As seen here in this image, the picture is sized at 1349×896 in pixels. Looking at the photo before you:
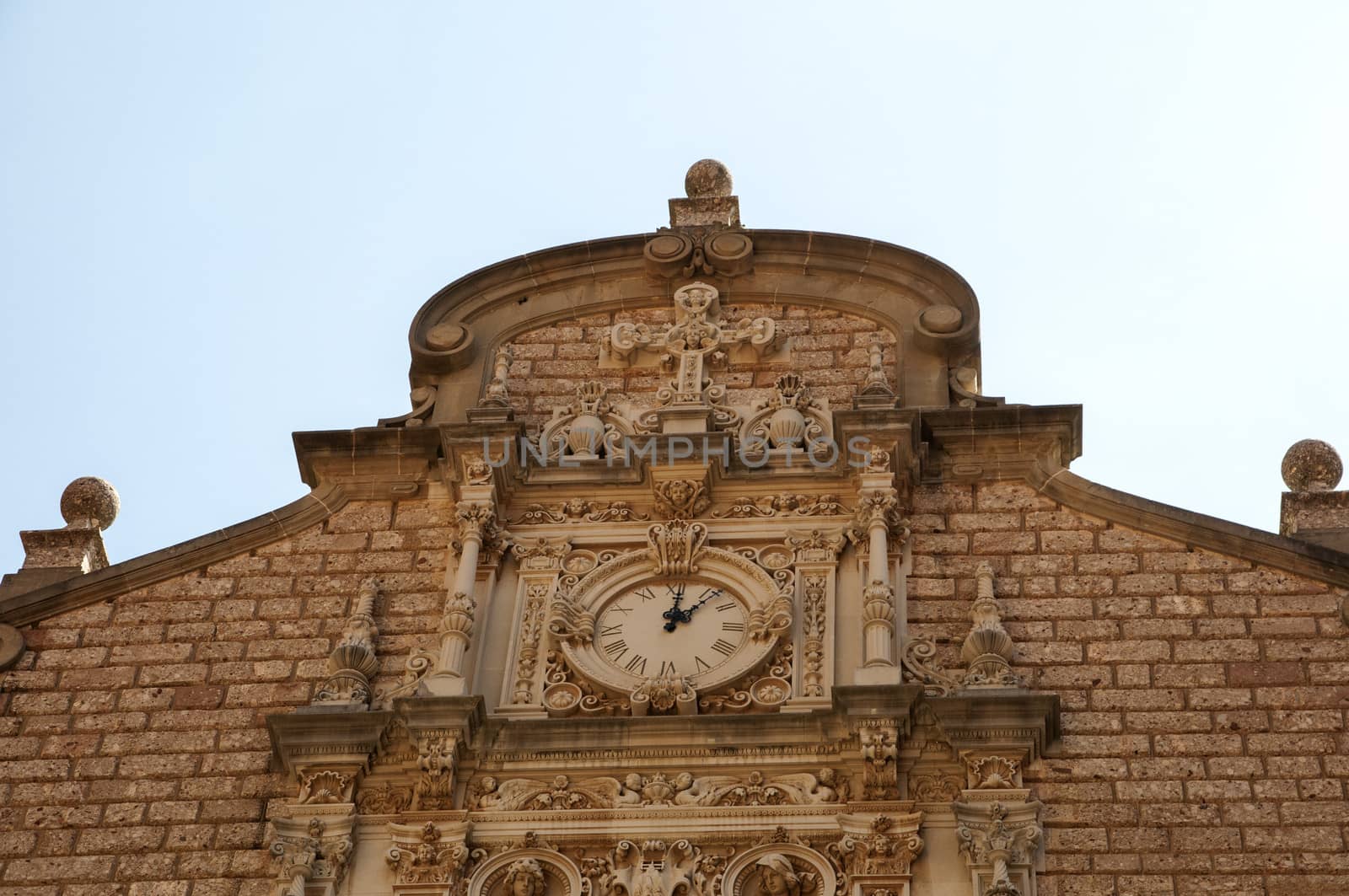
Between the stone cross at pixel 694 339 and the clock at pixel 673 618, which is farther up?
the stone cross at pixel 694 339

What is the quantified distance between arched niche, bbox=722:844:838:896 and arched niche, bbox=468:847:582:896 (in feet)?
2.85

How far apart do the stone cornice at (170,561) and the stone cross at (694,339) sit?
2.30 m

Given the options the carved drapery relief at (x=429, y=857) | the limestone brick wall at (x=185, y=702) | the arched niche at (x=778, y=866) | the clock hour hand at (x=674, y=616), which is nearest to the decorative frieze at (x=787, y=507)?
the clock hour hand at (x=674, y=616)

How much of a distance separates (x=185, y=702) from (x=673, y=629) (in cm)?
303

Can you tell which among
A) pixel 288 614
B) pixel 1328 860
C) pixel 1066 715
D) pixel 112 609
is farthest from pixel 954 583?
pixel 112 609

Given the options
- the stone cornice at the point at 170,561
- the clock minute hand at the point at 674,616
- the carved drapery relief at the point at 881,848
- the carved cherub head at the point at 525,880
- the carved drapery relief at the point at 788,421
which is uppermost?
the carved drapery relief at the point at 788,421

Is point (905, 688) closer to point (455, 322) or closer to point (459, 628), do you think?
point (459, 628)

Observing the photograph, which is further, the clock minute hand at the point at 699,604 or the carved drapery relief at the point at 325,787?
the clock minute hand at the point at 699,604

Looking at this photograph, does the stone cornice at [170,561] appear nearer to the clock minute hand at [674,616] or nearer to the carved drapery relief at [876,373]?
the clock minute hand at [674,616]

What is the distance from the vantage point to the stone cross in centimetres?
1727

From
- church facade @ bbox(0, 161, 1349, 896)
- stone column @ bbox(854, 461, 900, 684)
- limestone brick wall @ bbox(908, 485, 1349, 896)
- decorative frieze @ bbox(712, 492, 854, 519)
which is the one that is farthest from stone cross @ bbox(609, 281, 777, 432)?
limestone brick wall @ bbox(908, 485, 1349, 896)

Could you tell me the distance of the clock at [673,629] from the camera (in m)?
15.4

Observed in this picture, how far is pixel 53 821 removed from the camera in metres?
14.9

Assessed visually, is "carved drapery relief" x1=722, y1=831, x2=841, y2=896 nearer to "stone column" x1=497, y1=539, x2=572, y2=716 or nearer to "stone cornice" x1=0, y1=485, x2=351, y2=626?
"stone column" x1=497, y1=539, x2=572, y2=716
